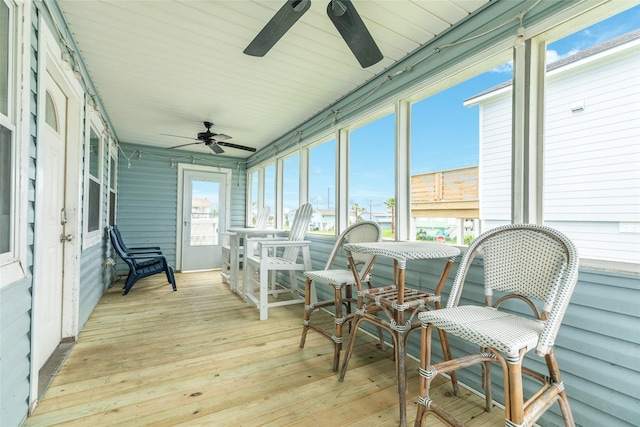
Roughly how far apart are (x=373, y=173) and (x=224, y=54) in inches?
69.7

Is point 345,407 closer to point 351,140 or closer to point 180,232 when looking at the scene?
point 351,140

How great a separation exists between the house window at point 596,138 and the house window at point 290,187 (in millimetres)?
3174

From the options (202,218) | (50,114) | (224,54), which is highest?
(224,54)

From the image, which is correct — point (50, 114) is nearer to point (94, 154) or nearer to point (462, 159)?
point (94, 154)

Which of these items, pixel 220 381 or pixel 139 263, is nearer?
pixel 220 381

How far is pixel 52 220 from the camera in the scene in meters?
2.17

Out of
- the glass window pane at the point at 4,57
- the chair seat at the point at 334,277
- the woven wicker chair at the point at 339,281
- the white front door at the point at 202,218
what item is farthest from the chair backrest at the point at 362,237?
the white front door at the point at 202,218

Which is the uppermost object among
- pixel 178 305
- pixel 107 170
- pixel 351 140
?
pixel 351 140

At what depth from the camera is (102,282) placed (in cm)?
381

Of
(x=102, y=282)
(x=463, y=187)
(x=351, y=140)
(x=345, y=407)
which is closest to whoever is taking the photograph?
(x=345, y=407)

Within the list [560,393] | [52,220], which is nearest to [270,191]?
[52,220]

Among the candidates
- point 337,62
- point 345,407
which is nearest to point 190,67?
point 337,62

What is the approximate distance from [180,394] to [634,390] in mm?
2302

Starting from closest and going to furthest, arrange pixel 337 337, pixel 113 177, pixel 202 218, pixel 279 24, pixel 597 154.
Result: pixel 597 154, pixel 279 24, pixel 337 337, pixel 113 177, pixel 202 218
